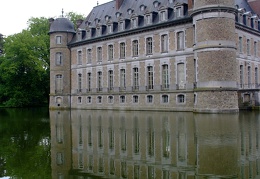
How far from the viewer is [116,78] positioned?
40.4 m

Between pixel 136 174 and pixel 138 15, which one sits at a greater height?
pixel 138 15

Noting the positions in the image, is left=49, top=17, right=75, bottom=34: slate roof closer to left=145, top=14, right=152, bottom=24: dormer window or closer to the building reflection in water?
left=145, top=14, right=152, bottom=24: dormer window

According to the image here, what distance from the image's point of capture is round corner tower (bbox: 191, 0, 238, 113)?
28312 mm

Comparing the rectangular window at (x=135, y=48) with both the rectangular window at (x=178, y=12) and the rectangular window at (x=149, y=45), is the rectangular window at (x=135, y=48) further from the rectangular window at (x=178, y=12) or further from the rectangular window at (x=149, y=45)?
the rectangular window at (x=178, y=12)

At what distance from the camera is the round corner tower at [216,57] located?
28.3m

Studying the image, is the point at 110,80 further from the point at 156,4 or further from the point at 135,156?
the point at 135,156

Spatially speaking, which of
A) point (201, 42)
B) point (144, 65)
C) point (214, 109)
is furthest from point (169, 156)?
point (144, 65)

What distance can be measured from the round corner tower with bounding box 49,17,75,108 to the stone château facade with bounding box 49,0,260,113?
14 centimetres

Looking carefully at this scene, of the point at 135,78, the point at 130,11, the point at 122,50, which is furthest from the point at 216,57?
the point at 130,11

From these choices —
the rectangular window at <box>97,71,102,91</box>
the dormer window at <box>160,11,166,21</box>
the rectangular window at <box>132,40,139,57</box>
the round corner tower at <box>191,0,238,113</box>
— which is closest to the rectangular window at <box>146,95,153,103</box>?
the rectangular window at <box>132,40,139,57</box>

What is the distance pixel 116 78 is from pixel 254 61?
16.5 metres

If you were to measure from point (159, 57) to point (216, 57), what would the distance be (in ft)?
27.2

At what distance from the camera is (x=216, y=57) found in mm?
28625

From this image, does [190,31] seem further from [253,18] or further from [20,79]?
[20,79]
